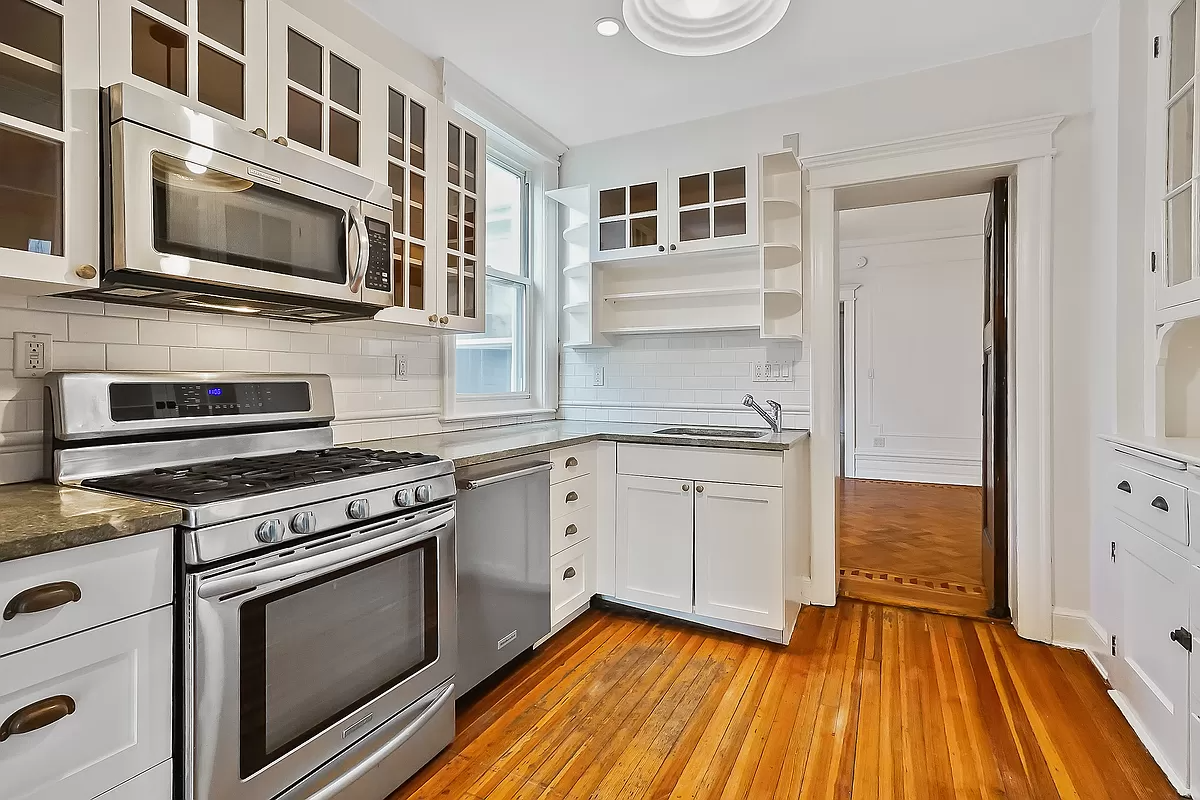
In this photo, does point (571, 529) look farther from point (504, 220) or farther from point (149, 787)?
point (504, 220)

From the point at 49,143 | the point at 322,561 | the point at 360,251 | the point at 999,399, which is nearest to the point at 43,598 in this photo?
the point at 322,561

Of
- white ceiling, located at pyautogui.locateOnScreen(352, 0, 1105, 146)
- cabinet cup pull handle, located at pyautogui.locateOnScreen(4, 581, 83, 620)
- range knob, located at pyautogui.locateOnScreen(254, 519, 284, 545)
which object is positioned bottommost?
cabinet cup pull handle, located at pyautogui.locateOnScreen(4, 581, 83, 620)

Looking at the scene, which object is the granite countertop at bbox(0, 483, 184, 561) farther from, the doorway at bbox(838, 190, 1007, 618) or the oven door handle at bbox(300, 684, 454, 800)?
the doorway at bbox(838, 190, 1007, 618)

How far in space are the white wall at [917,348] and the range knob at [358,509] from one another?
546cm

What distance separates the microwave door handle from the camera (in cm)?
191

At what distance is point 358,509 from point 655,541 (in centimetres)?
163

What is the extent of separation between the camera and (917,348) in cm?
637

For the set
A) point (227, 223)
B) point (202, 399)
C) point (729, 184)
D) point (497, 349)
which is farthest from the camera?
point (497, 349)

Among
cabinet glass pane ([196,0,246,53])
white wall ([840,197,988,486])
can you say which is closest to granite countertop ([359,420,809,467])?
cabinet glass pane ([196,0,246,53])

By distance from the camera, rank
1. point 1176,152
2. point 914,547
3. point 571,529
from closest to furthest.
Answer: point 1176,152, point 571,529, point 914,547

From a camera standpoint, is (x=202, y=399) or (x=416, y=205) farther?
(x=416, y=205)

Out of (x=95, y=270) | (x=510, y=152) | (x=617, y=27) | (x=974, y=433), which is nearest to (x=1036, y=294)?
(x=617, y=27)

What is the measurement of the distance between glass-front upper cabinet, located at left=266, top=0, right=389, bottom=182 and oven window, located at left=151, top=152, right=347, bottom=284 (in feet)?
0.71

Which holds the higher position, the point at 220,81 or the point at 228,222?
the point at 220,81
